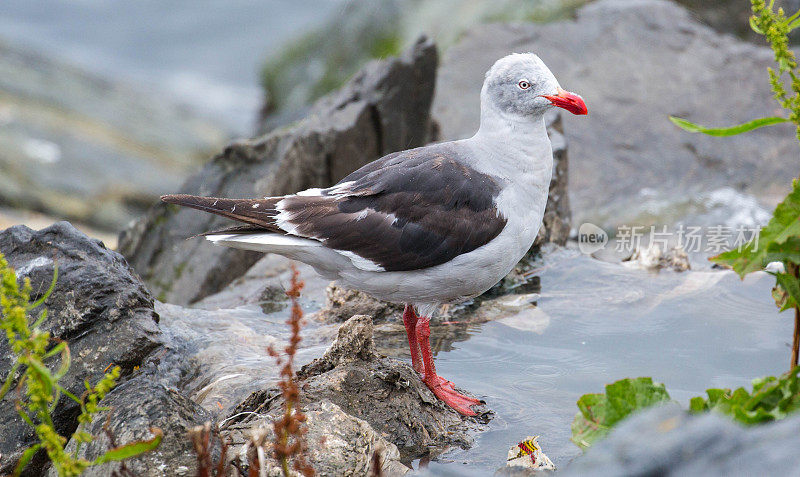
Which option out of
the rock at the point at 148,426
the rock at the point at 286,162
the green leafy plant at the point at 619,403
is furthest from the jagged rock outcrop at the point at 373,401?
the rock at the point at 286,162

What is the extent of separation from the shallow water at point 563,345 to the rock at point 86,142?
22.9ft

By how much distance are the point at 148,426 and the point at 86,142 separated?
11039 millimetres

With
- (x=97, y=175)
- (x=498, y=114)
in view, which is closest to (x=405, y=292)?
(x=498, y=114)

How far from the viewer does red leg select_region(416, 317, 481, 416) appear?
13.8 ft

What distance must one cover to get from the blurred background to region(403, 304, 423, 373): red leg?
6544 millimetres

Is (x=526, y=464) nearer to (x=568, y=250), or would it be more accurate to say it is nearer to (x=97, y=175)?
(x=568, y=250)

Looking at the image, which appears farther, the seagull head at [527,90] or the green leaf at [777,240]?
the seagull head at [527,90]

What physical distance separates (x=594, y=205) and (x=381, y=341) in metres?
4.44

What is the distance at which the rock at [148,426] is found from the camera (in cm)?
316

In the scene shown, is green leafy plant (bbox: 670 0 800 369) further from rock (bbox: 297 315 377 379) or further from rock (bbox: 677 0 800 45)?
rock (bbox: 677 0 800 45)

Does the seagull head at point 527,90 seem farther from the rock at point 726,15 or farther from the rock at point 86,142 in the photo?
the rock at point 726,15

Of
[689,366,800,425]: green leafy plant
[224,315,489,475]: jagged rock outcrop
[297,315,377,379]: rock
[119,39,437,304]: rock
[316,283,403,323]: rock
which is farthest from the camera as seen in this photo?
[119,39,437,304]: rock

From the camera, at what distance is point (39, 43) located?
19.2 meters

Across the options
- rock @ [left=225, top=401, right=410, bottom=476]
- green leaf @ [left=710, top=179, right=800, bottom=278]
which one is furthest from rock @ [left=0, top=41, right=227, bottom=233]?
green leaf @ [left=710, top=179, right=800, bottom=278]
